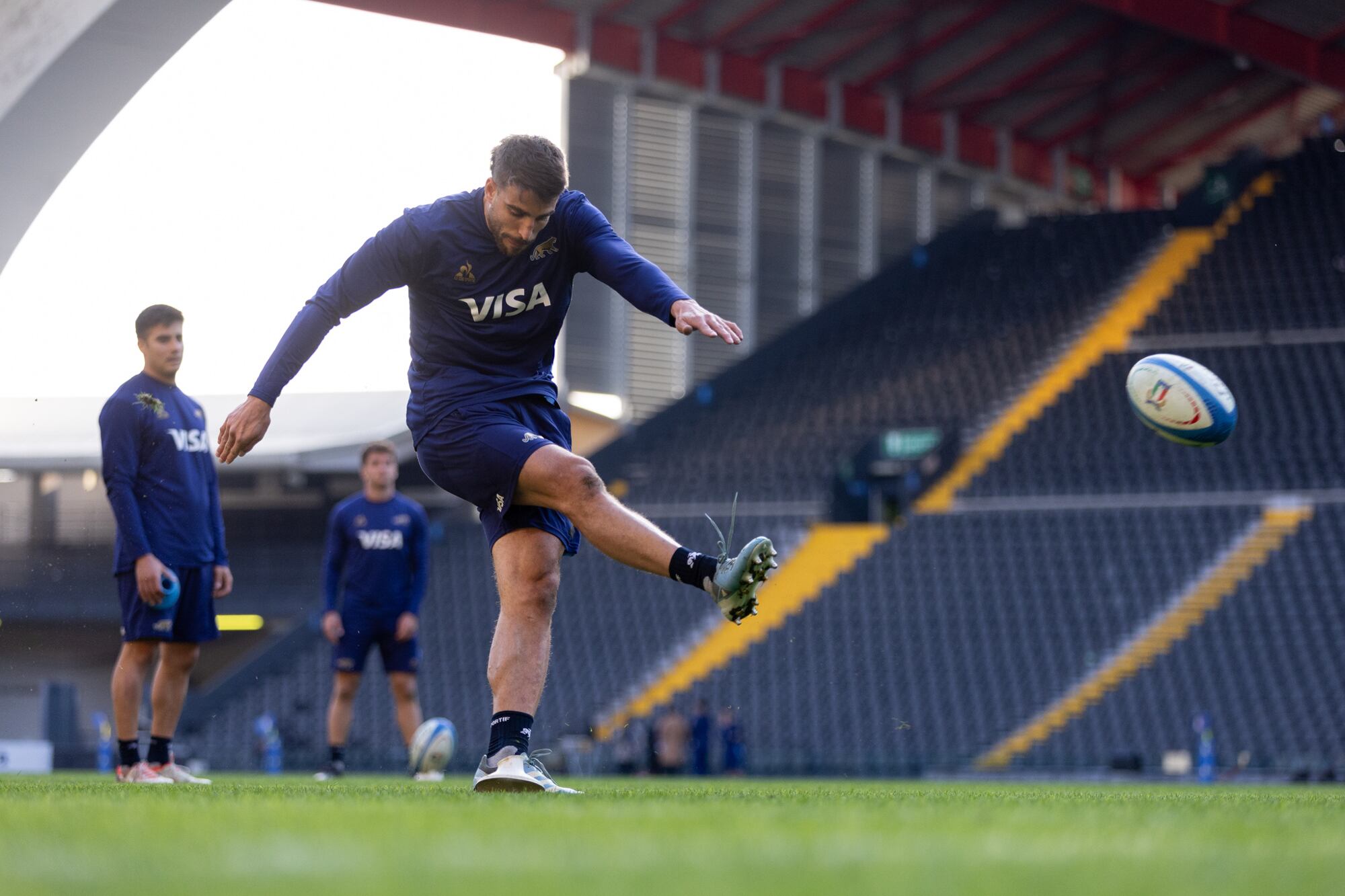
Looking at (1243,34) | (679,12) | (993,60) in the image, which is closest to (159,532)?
(679,12)

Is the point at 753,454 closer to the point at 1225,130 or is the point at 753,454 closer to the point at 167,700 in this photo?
the point at 1225,130

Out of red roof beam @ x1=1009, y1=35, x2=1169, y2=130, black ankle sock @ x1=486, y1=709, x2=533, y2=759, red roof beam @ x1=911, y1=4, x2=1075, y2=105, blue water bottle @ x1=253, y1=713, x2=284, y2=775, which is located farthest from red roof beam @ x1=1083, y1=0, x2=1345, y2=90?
black ankle sock @ x1=486, y1=709, x2=533, y2=759

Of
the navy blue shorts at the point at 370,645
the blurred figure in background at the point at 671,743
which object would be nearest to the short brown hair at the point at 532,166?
the navy blue shorts at the point at 370,645

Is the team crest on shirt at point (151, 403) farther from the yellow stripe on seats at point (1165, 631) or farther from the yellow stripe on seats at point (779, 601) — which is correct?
the yellow stripe on seats at point (779, 601)

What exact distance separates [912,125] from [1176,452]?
10403 millimetres

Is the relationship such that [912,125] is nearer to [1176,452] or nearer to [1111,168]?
[1111,168]

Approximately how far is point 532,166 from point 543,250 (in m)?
0.39

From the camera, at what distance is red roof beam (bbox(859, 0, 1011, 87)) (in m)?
26.0

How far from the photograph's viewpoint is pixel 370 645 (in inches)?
374

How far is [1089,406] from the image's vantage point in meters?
22.4

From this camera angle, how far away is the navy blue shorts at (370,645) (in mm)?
9305

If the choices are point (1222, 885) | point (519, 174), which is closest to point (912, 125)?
point (519, 174)

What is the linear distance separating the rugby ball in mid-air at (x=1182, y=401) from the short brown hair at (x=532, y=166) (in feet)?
12.6

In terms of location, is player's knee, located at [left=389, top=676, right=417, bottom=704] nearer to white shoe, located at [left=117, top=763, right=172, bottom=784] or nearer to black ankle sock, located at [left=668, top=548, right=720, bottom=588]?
white shoe, located at [left=117, top=763, right=172, bottom=784]
